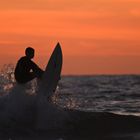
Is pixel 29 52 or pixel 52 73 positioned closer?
pixel 29 52

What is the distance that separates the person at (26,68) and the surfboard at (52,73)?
63 cm

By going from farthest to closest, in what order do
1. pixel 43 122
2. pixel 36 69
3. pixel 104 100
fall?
pixel 104 100 < pixel 36 69 < pixel 43 122

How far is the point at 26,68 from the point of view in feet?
58.0

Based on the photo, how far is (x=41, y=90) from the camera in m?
17.9

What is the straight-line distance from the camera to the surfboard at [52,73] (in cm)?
1819

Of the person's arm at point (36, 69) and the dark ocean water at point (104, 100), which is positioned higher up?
the person's arm at point (36, 69)

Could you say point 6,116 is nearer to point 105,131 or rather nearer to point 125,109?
point 105,131

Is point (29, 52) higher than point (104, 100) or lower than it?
higher

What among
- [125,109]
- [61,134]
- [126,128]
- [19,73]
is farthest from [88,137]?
[125,109]

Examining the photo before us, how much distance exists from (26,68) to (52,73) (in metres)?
1.34

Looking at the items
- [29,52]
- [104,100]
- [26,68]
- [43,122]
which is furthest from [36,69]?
[104,100]

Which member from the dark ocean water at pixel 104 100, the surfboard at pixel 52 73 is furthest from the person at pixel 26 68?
the dark ocean water at pixel 104 100

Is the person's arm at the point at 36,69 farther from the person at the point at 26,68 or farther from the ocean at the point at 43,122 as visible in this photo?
the ocean at the point at 43,122

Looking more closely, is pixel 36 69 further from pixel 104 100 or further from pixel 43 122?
pixel 104 100
